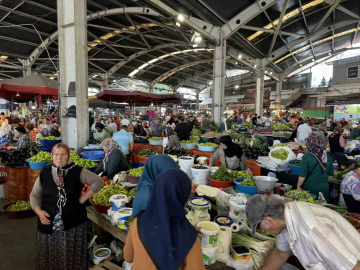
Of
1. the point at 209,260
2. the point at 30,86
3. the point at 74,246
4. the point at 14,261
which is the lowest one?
the point at 14,261

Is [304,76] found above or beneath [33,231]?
above

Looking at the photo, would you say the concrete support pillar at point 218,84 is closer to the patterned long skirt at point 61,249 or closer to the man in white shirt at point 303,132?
the man in white shirt at point 303,132

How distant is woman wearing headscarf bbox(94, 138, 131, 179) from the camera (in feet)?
13.1

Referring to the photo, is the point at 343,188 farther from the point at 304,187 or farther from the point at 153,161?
the point at 153,161

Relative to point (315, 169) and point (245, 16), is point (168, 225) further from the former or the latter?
point (245, 16)

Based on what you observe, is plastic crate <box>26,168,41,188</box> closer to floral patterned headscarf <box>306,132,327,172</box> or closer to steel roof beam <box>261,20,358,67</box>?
floral patterned headscarf <box>306,132,327,172</box>

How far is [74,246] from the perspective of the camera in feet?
7.94

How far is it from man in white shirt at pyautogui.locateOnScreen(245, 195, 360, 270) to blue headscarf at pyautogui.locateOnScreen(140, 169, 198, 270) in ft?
1.69

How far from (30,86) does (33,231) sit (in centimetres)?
519

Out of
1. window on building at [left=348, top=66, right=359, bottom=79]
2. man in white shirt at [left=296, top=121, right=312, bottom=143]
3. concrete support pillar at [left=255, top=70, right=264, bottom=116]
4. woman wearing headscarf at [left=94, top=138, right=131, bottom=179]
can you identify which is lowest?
woman wearing headscarf at [left=94, top=138, right=131, bottom=179]

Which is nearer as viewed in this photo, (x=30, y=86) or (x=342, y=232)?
(x=342, y=232)

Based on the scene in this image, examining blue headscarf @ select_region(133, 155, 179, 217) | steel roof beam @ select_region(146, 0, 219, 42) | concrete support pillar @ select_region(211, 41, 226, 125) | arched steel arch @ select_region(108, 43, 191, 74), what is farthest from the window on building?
blue headscarf @ select_region(133, 155, 179, 217)

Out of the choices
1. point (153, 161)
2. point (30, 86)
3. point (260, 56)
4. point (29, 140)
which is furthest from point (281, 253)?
point (260, 56)

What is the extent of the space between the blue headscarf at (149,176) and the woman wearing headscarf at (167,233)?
1.34ft
